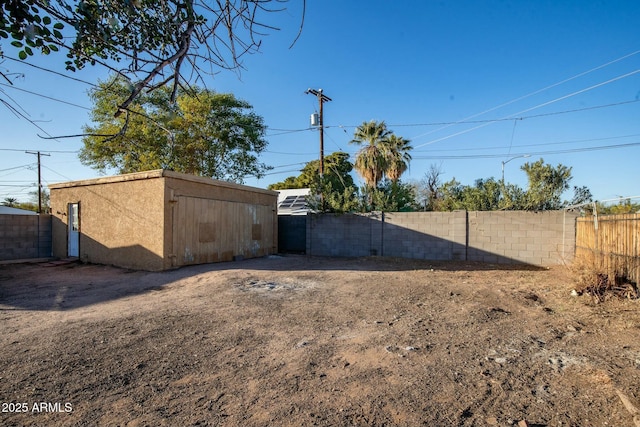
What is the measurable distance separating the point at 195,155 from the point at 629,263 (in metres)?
18.3

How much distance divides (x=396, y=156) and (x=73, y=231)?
616 inches

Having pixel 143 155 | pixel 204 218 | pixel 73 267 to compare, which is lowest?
pixel 73 267

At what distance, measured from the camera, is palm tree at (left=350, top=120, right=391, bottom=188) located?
60.8 ft

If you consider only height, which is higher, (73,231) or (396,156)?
(396,156)

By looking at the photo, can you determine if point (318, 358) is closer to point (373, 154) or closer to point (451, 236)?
Result: point (451, 236)

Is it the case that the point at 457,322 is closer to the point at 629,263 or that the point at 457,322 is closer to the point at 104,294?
the point at 629,263

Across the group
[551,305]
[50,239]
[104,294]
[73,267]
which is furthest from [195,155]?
[551,305]

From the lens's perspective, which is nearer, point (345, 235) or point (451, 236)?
point (451, 236)

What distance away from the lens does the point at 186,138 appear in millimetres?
18219

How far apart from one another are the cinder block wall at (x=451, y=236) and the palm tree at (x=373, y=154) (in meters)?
5.35

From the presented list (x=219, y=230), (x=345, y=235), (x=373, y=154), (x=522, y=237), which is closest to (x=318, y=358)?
(x=219, y=230)

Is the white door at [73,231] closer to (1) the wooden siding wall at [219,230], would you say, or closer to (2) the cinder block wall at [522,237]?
(1) the wooden siding wall at [219,230]

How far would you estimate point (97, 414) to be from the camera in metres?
2.52

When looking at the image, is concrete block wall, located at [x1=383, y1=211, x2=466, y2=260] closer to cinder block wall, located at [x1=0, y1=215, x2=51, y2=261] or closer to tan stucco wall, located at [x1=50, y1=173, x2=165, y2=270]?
tan stucco wall, located at [x1=50, y1=173, x2=165, y2=270]
